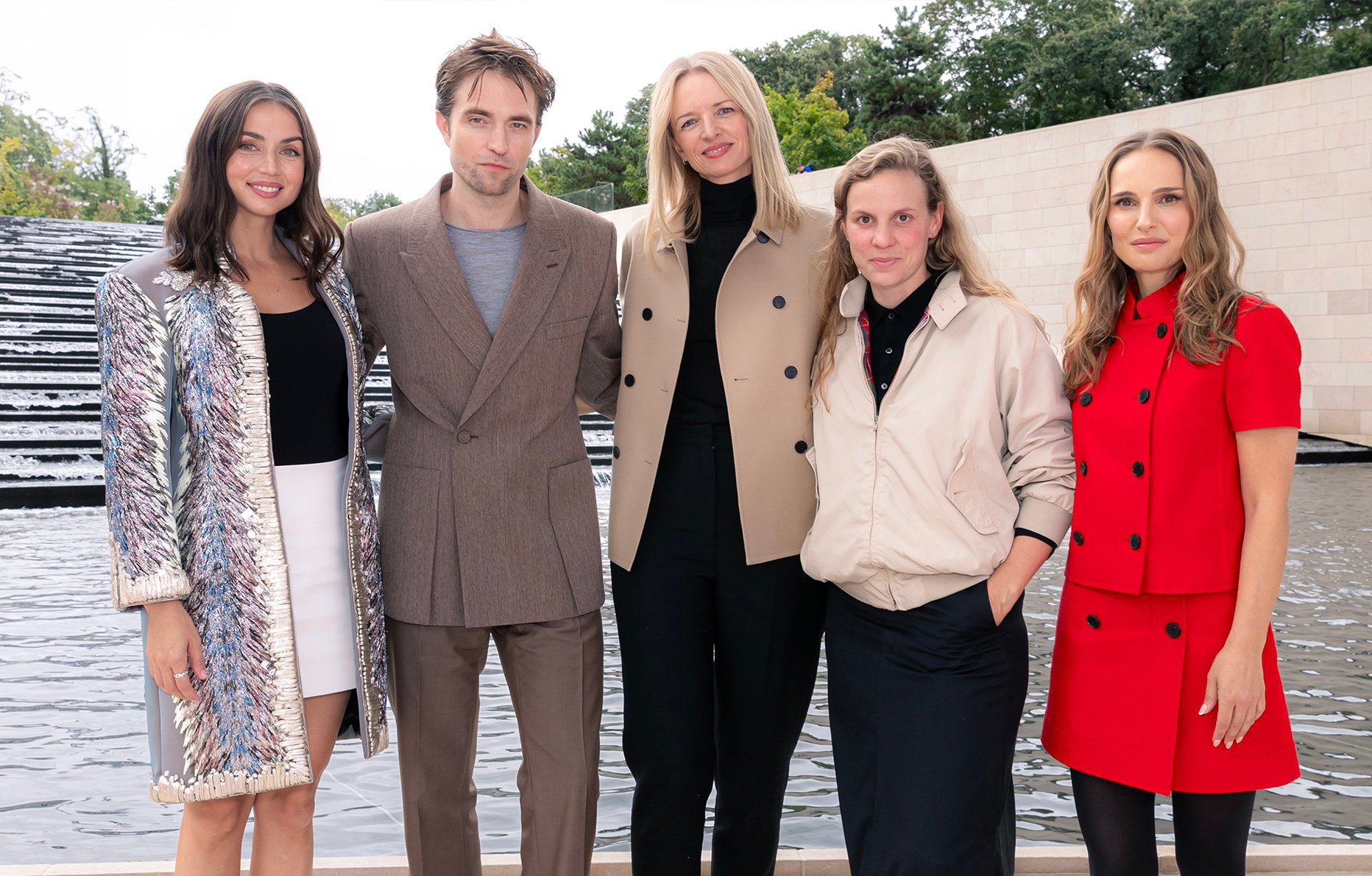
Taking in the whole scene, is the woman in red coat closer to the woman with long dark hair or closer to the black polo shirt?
the black polo shirt

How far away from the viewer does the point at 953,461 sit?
7.03 ft

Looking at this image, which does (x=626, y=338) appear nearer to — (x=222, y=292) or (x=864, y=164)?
(x=864, y=164)

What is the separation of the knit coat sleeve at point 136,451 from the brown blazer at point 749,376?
988 millimetres

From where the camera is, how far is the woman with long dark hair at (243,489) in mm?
2059

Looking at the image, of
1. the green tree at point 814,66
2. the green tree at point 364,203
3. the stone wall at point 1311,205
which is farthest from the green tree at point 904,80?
the green tree at point 364,203

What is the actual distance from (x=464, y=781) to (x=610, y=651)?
2995mm

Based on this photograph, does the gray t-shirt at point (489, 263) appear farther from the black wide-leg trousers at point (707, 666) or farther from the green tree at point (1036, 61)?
the green tree at point (1036, 61)

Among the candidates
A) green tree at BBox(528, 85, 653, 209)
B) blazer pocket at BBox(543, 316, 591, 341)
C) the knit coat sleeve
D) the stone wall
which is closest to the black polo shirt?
blazer pocket at BBox(543, 316, 591, 341)

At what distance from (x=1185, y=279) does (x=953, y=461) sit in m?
0.59

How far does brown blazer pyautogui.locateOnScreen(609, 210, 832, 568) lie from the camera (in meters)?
2.47

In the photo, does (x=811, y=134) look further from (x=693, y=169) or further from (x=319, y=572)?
(x=319, y=572)

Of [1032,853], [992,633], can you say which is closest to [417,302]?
[992,633]

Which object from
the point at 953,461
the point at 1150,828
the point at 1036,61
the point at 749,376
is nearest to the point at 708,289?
the point at 749,376

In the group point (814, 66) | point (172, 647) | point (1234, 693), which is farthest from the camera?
point (814, 66)
